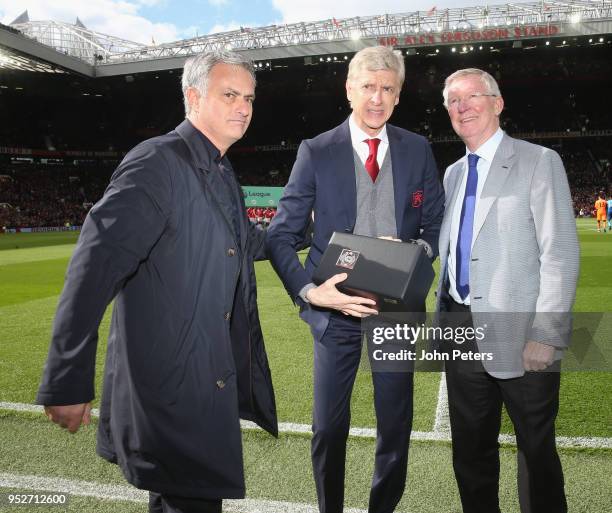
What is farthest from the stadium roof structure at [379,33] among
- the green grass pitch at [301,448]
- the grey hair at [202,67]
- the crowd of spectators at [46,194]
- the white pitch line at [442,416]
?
the grey hair at [202,67]

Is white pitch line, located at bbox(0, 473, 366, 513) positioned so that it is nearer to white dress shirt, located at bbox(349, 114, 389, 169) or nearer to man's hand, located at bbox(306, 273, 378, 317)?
man's hand, located at bbox(306, 273, 378, 317)

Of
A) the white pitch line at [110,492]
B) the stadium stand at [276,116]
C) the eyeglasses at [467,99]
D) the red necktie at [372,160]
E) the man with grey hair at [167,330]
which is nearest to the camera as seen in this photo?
the man with grey hair at [167,330]

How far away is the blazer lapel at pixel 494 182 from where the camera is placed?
2367 mm

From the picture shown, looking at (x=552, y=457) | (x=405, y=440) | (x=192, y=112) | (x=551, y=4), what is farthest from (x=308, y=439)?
(x=551, y=4)

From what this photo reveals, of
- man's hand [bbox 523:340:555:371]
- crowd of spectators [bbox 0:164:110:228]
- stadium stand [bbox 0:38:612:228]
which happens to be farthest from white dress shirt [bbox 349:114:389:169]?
crowd of spectators [bbox 0:164:110:228]

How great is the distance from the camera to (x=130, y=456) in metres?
1.90

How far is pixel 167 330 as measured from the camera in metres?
1.87

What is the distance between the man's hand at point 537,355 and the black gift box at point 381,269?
0.56 metres

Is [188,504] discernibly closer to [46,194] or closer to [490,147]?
[490,147]

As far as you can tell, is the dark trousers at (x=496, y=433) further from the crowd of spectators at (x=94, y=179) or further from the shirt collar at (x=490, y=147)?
the crowd of spectators at (x=94, y=179)

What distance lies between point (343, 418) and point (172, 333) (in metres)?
1.14

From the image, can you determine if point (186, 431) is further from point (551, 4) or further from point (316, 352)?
point (551, 4)

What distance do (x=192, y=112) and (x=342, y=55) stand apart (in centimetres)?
3523

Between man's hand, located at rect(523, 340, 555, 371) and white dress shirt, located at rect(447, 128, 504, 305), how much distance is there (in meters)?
0.38
